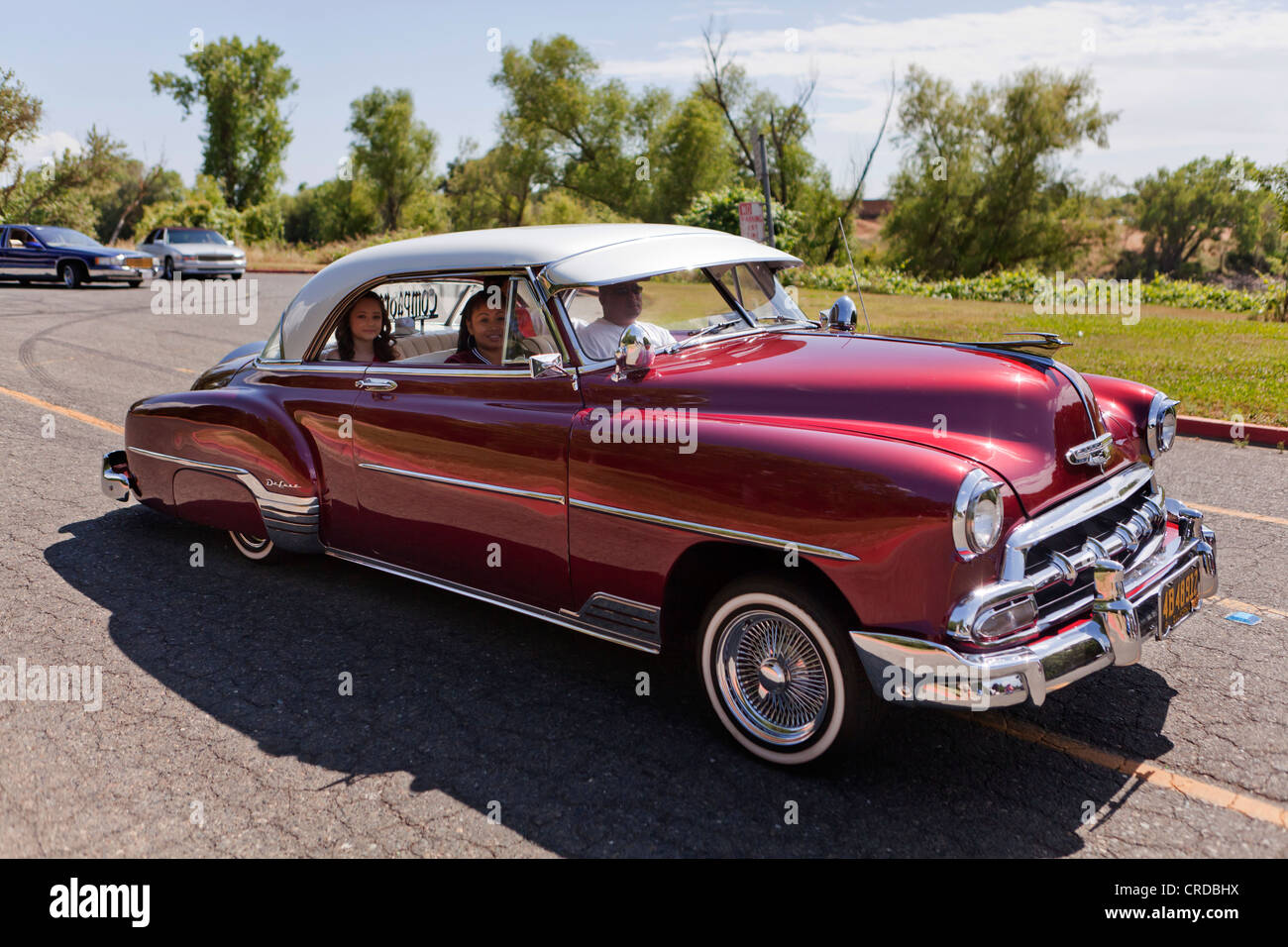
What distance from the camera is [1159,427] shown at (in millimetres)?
3943

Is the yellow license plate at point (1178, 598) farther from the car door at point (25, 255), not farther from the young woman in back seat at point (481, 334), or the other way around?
the car door at point (25, 255)

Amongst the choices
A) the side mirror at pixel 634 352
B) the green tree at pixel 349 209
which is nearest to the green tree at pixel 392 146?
the green tree at pixel 349 209

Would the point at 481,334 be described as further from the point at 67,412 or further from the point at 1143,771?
the point at 67,412

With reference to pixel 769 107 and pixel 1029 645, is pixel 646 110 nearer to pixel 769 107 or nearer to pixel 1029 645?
pixel 769 107

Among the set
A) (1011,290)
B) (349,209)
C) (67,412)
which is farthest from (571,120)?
(67,412)

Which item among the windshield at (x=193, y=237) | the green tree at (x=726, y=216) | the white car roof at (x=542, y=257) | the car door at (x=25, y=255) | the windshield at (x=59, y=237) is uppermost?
the green tree at (x=726, y=216)

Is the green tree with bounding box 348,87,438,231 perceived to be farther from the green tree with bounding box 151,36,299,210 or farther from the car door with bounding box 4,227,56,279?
the car door with bounding box 4,227,56,279

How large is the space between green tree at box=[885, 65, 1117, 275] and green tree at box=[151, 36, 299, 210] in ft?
112

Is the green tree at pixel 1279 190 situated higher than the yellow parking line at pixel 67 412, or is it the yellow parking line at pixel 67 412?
the green tree at pixel 1279 190

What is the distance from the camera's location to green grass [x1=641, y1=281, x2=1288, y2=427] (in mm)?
8609

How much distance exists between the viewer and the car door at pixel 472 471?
380 centimetres

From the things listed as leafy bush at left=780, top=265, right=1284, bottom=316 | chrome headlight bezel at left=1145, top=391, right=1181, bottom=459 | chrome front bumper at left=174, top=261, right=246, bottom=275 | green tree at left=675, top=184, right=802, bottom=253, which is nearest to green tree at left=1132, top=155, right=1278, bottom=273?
leafy bush at left=780, top=265, right=1284, bottom=316

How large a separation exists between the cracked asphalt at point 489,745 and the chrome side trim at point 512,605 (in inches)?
11.6

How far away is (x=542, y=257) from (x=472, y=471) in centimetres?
94
